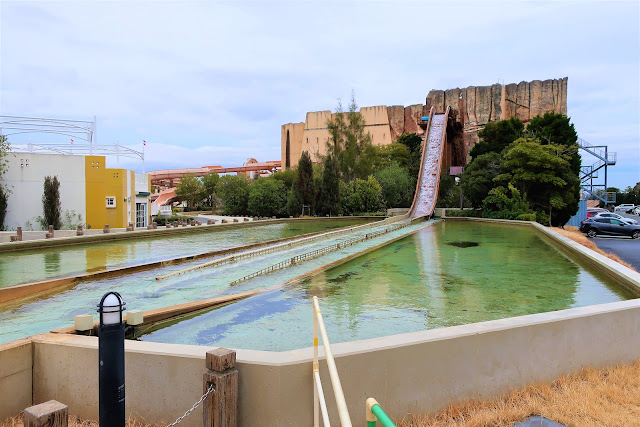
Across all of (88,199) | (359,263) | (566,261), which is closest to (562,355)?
(359,263)

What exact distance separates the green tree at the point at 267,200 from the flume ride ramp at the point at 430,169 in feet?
23.5

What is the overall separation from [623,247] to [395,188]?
589 inches

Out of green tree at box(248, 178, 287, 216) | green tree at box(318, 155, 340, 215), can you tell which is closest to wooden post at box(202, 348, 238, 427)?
green tree at box(318, 155, 340, 215)

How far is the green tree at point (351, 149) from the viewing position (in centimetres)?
2877

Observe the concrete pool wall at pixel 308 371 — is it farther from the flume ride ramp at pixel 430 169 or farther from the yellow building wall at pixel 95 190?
the flume ride ramp at pixel 430 169

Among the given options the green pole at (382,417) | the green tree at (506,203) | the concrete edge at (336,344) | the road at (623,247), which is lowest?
the road at (623,247)

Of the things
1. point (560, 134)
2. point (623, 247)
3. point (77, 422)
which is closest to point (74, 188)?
point (77, 422)

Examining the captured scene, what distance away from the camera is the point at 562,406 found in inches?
99.9

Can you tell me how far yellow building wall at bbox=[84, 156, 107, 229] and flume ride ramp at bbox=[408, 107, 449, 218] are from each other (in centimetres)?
1413

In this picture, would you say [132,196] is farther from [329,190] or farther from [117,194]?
[329,190]

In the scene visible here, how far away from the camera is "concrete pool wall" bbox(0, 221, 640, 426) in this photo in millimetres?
2264

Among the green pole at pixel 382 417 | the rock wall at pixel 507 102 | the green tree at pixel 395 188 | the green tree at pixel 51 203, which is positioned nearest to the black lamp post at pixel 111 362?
the green pole at pixel 382 417

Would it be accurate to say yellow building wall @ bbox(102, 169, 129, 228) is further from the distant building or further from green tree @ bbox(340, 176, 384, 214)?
green tree @ bbox(340, 176, 384, 214)

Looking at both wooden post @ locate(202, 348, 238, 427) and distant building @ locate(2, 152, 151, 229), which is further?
distant building @ locate(2, 152, 151, 229)
